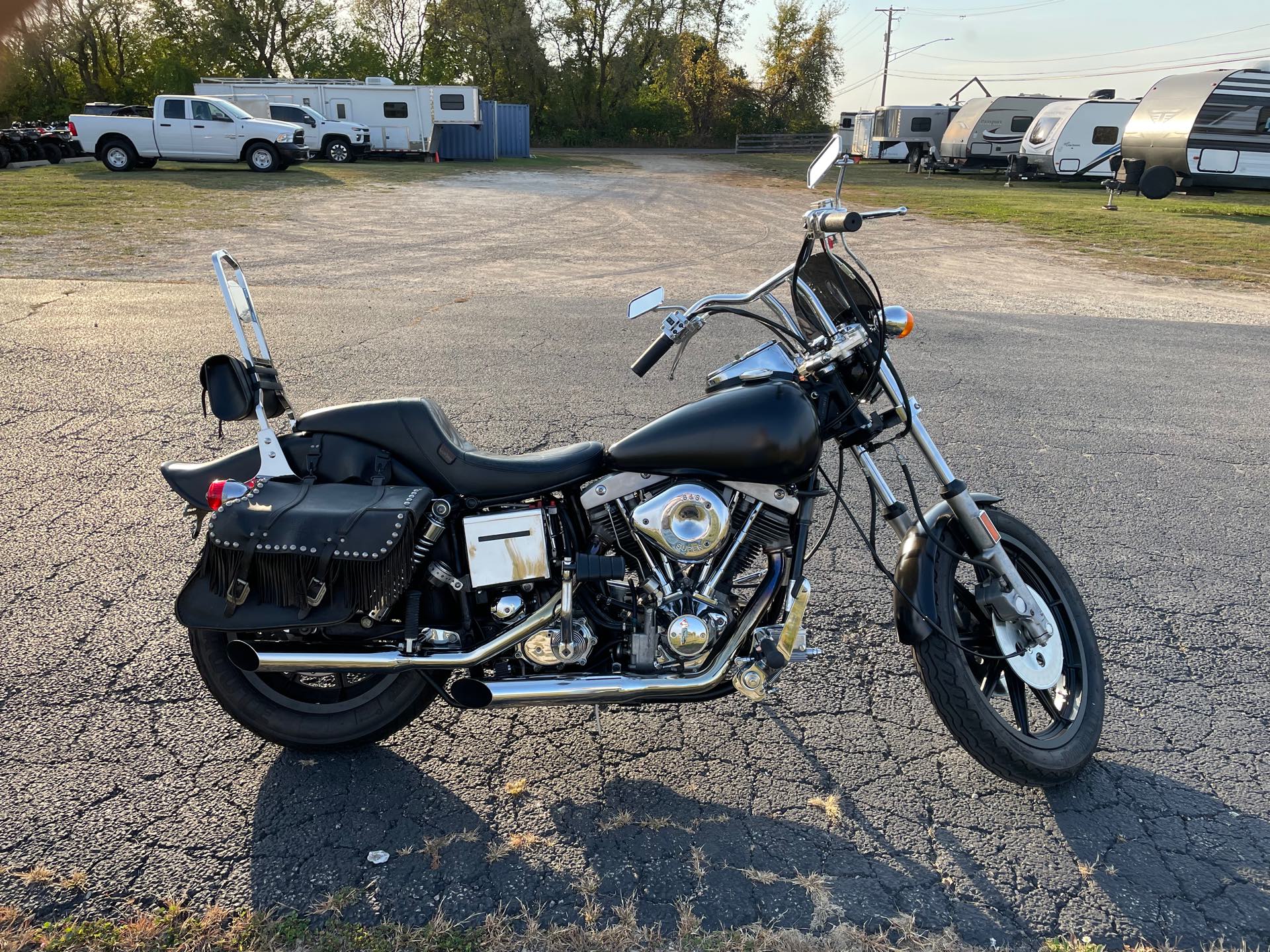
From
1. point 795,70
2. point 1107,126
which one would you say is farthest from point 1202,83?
point 795,70

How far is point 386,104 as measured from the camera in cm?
3297

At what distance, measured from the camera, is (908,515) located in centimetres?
287

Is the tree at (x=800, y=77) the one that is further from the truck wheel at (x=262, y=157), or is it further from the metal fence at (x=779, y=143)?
the truck wheel at (x=262, y=157)

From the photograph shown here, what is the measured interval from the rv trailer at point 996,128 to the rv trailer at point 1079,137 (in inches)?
116

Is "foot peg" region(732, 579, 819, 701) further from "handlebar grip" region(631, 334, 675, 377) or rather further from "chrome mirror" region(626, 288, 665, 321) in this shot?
"chrome mirror" region(626, 288, 665, 321)

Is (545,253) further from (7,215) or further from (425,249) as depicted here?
(7,215)

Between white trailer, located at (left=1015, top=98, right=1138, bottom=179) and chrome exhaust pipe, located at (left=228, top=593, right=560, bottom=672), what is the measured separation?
29.1 meters

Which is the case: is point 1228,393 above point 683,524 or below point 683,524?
below

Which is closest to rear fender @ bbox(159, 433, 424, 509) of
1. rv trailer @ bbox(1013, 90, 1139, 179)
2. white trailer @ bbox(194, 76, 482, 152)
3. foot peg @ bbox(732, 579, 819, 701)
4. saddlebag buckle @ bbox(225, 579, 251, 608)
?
saddlebag buckle @ bbox(225, 579, 251, 608)

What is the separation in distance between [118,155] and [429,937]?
26.7 metres

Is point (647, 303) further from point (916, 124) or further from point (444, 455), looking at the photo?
point (916, 124)

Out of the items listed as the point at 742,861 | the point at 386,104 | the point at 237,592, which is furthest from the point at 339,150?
the point at 742,861

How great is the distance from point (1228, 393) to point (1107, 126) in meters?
24.1

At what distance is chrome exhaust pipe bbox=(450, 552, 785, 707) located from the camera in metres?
2.60
